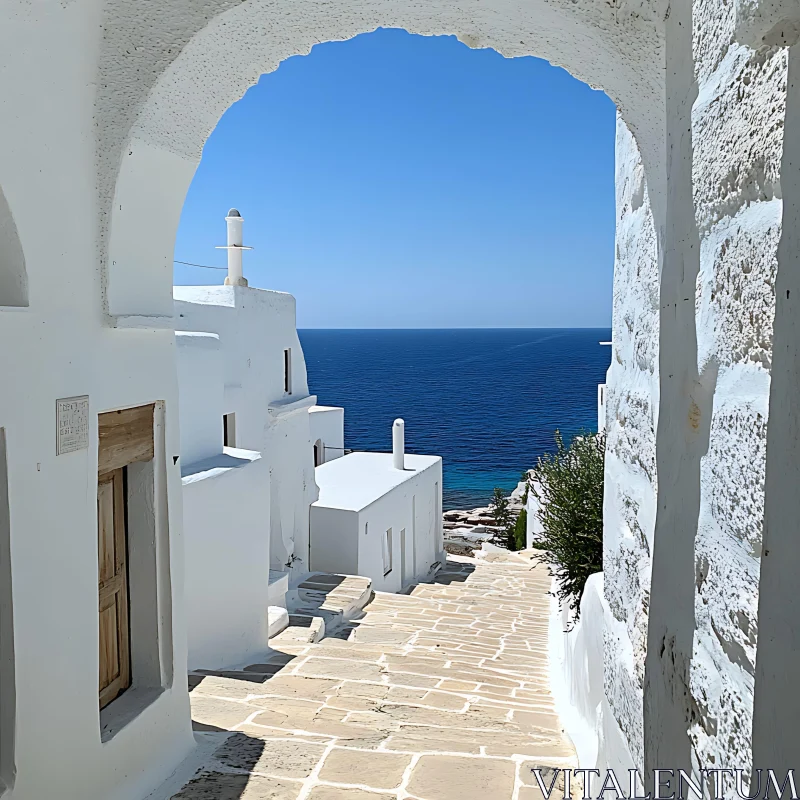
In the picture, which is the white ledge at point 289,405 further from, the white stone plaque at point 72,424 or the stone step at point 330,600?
the white stone plaque at point 72,424

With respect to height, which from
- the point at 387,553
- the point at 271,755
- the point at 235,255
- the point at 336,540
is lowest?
the point at 387,553

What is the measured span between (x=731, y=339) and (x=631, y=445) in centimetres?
93

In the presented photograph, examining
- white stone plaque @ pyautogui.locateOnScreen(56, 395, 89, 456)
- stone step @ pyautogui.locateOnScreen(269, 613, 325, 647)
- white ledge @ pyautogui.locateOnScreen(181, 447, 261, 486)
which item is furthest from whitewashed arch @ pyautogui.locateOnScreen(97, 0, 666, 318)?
stone step @ pyautogui.locateOnScreen(269, 613, 325, 647)

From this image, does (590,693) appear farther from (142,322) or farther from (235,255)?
(235,255)

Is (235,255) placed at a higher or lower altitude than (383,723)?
higher

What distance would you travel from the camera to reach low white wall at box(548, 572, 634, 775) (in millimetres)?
2322

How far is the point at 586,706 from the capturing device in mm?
3916

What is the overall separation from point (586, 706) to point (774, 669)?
3103 millimetres

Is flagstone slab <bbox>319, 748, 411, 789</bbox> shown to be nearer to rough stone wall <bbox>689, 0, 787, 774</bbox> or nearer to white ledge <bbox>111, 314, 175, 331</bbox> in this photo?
white ledge <bbox>111, 314, 175, 331</bbox>

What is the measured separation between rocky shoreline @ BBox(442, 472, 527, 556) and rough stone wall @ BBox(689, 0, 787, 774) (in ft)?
73.9

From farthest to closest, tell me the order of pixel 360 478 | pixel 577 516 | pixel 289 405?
1. pixel 360 478
2. pixel 289 405
3. pixel 577 516

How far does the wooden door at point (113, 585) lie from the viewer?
3.52 m

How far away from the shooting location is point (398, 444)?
17.0 metres

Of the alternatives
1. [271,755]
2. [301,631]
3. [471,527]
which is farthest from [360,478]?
[471,527]
